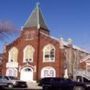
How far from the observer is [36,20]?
63.6 m

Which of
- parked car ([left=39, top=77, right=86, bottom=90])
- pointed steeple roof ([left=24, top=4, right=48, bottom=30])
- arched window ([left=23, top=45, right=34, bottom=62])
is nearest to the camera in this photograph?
parked car ([left=39, top=77, right=86, bottom=90])

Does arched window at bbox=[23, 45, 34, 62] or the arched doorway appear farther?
arched window at bbox=[23, 45, 34, 62]

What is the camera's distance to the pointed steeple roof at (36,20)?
62.9 meters

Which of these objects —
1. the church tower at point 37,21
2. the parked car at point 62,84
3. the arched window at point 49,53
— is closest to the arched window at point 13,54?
the church tower at point 37,21

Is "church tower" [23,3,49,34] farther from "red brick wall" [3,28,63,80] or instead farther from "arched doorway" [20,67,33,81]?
"arched doorway" [20,67,33,81]

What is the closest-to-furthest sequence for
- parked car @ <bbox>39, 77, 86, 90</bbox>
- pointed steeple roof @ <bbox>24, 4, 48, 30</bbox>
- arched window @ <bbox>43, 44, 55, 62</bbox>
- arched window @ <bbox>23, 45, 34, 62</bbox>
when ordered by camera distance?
parked car @ <bbox>39, 77, 86, 90</bbox>, arched window @ <bbox>43, 44, 55, 62</bbox>, arched window @ <bbox>23, 45, 34, 62</bbox>, pointed steeple roof @ <bbox>24, 4, 48, 30</bbox>

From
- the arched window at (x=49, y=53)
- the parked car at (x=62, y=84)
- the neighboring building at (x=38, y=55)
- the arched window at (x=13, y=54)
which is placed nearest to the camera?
the parked car at (x=62, y=84)

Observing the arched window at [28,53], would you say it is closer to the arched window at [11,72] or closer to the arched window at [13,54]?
the arched window at [13,54]

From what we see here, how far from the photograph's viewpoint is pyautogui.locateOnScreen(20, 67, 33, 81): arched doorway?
61375mm

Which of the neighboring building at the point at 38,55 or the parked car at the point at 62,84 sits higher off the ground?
the neighboring building at the point at 38,55

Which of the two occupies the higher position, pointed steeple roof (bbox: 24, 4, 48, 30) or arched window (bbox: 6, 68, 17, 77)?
pointed steeple roof (bbox: 24, 4, 48, 30)

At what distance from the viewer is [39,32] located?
61688 mm

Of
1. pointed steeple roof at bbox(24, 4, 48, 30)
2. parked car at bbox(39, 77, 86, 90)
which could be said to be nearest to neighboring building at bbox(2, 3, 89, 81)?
pointed steeple roof at bbox(24, 4, 48, 30)

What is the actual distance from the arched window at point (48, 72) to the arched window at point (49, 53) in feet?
5.33
